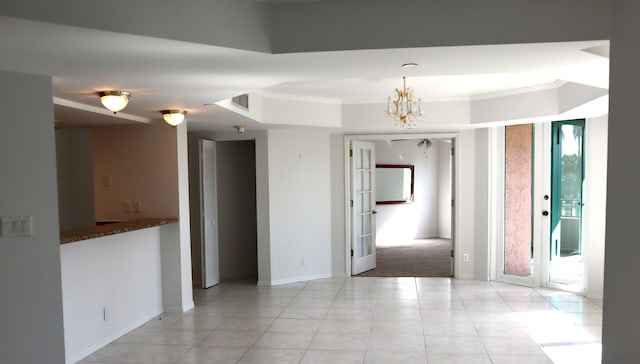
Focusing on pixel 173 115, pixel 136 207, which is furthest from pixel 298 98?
pixel 136 207

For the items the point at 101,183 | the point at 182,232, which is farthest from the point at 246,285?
the point at 101,183

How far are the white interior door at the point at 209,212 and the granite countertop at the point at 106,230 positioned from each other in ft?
4.40

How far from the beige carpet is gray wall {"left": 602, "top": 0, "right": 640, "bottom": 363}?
4876mm

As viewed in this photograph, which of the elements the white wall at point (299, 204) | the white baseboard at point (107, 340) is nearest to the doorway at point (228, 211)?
the white wall at point (299, 204)

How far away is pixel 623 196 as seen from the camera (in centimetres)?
237

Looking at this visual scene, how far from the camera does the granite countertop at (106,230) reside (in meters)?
3.67

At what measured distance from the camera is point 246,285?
6816 mm

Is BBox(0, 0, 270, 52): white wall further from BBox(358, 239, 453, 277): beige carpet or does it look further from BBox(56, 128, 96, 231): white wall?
BBox(358, 239, 453, 277): beige carpet

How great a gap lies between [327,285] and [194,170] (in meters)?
2.53

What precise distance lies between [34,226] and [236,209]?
181 inches

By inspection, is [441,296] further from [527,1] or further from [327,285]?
[527,1]

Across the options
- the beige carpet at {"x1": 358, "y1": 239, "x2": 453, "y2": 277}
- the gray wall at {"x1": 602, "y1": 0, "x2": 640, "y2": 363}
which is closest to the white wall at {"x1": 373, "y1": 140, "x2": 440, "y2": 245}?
the beige carpet at {"x1": 358, "y1": 239, "x2": 453, "y2": 277}

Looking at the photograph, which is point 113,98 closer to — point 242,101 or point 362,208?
point 242,101

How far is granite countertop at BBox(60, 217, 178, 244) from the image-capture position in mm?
3668
